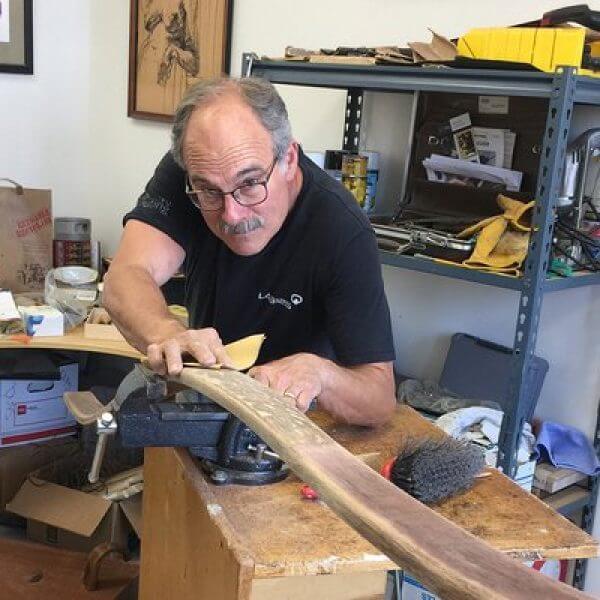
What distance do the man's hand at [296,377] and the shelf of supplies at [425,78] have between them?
691 millimetres

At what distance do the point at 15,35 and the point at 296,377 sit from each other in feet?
8.87

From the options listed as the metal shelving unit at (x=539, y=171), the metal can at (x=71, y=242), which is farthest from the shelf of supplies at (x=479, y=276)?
the metal can at (x=71, y=242)

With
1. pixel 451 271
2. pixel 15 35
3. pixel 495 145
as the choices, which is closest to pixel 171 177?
pixel 451 271

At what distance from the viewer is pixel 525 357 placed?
161 cm

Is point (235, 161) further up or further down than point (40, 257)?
further up

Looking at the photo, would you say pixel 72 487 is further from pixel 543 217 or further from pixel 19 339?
pixel 543 217

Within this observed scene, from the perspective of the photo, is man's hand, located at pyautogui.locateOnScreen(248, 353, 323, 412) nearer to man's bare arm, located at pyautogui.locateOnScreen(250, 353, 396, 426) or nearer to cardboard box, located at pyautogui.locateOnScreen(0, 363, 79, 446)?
man's bare arm, located at pyautogui.locateOnScreen(250, 353, 396, 426)

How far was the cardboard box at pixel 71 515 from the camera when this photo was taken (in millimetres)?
2555

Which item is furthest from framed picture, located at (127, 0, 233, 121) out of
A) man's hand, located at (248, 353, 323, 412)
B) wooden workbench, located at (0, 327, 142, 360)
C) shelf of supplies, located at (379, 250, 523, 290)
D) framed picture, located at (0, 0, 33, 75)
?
man's hand, located at (248, 353, 323, 412)

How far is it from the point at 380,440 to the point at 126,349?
140 centimetres

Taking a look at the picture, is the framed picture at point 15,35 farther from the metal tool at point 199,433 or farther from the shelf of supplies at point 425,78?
the metal tool at point 199,433

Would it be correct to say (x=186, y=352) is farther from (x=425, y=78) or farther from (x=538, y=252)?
(x=425, y=78)

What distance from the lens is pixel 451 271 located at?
1.76 metres

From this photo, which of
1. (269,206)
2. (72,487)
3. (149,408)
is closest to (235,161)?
(269,206)
